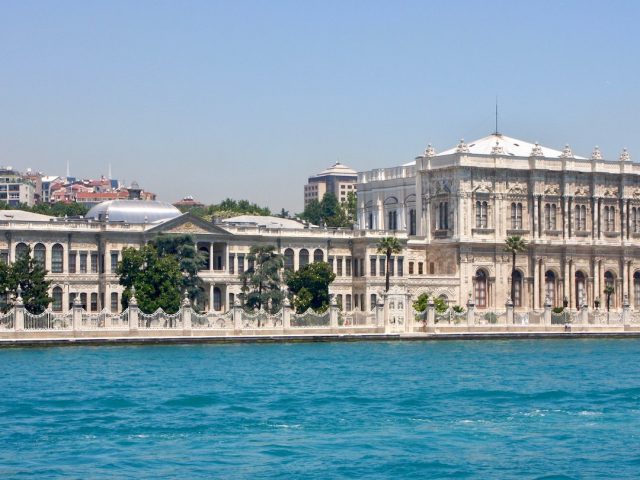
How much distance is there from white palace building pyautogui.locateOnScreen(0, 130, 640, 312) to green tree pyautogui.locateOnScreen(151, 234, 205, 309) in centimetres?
356

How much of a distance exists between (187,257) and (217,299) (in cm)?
682

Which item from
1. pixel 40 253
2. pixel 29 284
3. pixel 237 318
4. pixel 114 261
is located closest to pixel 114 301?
pixel 114 261

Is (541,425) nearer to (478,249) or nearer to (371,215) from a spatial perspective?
(478,249)

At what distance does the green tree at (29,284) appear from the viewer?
73.8 meters

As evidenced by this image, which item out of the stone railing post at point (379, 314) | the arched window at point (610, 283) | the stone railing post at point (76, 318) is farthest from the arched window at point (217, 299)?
the arched window at point (610, 283)

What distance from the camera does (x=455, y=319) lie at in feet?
259

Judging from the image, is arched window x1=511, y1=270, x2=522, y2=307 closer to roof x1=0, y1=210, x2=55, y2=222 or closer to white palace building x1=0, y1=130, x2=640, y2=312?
white palace building x1=0, y1=130, x2=640, y2=312

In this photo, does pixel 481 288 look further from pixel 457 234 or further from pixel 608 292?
pixel 608 292

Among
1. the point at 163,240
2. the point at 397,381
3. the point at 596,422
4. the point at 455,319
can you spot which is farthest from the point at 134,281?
the point at 596,422

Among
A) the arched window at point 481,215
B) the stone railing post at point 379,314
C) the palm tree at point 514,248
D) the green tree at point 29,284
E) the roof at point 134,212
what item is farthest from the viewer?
the arched window at point 481,215

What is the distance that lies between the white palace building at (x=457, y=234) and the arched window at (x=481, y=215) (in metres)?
A: 0.09

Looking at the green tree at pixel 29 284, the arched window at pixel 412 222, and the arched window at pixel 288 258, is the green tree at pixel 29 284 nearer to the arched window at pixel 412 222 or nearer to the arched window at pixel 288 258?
the arched window at pixel 288 258

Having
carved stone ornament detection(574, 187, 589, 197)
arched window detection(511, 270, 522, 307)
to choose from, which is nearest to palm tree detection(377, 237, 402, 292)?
arched window detection(511, 270, 522, 307)

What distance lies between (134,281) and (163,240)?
6.18 m
